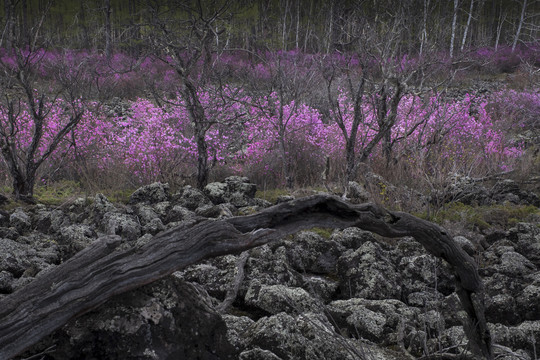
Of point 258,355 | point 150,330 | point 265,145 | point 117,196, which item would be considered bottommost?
point 117,196

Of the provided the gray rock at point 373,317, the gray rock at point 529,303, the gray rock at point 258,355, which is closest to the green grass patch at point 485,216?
the gray rock at point 529,303

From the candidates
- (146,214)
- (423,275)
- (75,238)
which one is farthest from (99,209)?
(423,275)

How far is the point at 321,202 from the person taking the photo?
187cm

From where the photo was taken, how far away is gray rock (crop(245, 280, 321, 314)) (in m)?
2.36

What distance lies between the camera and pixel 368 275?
291cm

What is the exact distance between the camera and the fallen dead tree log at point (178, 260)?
4.62 feet

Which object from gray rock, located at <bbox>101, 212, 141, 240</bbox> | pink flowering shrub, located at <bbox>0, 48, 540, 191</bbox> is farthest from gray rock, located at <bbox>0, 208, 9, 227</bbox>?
pink flowering shrub, located at <bbox>0, 48, 540, 191</bbox>

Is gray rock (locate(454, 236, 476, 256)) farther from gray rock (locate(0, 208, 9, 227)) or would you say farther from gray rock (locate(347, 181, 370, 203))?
gray rock (locate(0, 208, 9, 227))

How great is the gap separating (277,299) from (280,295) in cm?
4

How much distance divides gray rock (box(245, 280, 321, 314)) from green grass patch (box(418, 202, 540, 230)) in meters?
2.40

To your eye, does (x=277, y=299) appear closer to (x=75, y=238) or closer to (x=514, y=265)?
(x=75, y=238)

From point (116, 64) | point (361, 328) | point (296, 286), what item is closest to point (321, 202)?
point (361, 328)

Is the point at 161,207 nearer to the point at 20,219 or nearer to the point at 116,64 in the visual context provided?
the point at 20,219

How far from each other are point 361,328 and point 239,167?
5.73 metres
